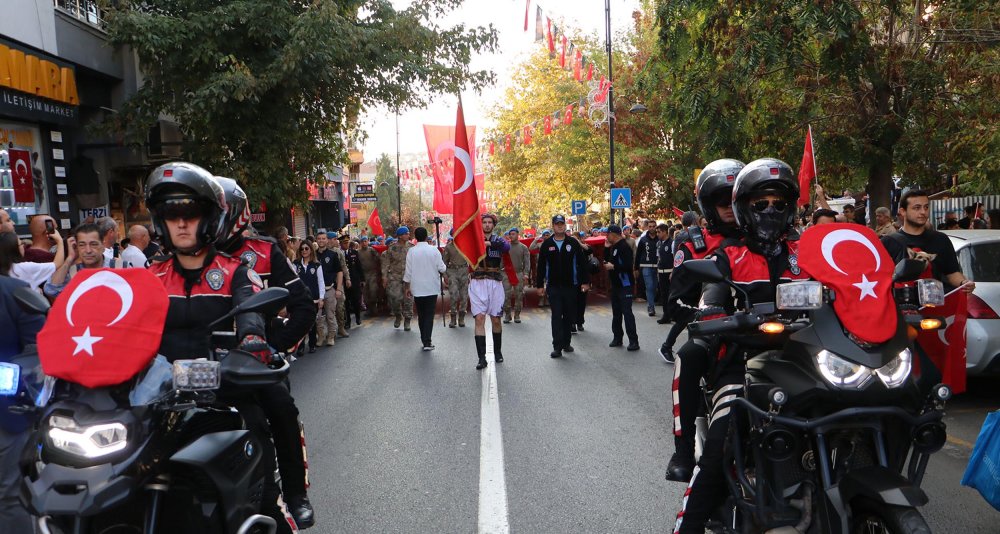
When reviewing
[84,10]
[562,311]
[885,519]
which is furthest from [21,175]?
[885,519]

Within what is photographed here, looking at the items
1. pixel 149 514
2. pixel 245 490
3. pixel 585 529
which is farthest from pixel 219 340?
pixel 585 529

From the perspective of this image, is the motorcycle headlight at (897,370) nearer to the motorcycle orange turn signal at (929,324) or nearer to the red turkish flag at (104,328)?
the motorcycle orange turn signal at (929,324)

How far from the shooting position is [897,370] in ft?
10.7

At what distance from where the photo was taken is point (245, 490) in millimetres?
3316

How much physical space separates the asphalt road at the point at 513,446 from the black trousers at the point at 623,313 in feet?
1.72

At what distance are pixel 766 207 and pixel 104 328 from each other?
2.89 meters

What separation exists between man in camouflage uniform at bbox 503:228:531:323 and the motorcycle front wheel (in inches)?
561

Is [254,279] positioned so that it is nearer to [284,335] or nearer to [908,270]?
[284,335]

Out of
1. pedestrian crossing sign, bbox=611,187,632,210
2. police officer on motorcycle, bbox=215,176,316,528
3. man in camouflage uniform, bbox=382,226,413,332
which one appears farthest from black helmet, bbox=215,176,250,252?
pedestrian crossing sign, bbox=611,187,632,210

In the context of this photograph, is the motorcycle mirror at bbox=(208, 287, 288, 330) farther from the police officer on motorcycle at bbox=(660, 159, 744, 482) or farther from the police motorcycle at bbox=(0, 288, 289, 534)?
the police officer on motorcycle at bbox=(660, 159, 744, 482)

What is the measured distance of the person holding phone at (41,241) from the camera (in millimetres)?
8430

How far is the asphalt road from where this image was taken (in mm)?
5320

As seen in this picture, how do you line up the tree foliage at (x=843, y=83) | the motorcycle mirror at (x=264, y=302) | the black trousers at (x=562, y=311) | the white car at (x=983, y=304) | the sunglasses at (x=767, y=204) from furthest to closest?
the black trousers at (x=562, y=311), the tree foliage at (x=843, y=83), the white car at (x=983, y=304), the sunglasses at (x=767, y=204), the motorcycle mirror at (x=264, y=302)

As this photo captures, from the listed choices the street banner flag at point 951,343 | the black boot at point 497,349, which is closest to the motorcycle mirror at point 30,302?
the street banner flag at point 951,343
